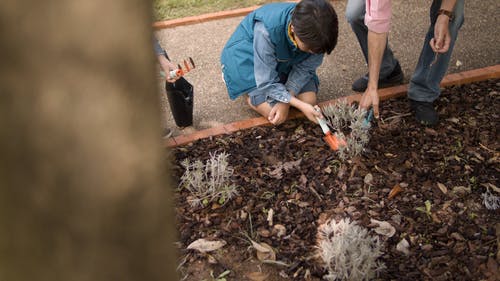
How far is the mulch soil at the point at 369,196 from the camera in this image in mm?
2488

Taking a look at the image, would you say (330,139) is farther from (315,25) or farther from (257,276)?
(257,276)

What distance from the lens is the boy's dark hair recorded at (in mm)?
3014

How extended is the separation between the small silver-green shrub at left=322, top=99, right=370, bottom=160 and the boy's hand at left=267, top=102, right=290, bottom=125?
9.1 inches

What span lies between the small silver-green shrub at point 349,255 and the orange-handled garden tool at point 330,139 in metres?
0.73

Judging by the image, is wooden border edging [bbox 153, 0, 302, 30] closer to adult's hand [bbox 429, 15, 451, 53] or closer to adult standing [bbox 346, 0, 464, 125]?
adult standing [bbox 346, 0, 464, 125]

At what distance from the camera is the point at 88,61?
1.67 ft

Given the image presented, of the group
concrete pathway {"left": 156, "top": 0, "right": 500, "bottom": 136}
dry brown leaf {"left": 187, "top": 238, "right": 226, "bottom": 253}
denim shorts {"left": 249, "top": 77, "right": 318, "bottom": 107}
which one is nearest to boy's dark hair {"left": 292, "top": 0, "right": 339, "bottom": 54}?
denim shorts {"left": 249, "top": 77, "right": 318, "bottom": 107}

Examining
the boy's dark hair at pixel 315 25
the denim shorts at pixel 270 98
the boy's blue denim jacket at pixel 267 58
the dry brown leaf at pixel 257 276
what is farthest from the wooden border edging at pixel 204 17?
the dry brown leaf at pixel 257 276

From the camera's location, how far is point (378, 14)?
2885 millimetres

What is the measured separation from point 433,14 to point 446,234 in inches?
51.3

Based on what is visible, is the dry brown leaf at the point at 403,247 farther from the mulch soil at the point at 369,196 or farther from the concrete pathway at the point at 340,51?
the concrete pathway at the point at 340,51

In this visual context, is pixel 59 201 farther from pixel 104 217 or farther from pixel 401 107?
pixel 401 107

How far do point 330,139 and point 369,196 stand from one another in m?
0.46

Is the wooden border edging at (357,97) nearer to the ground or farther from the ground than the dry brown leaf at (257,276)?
farther from the ground
